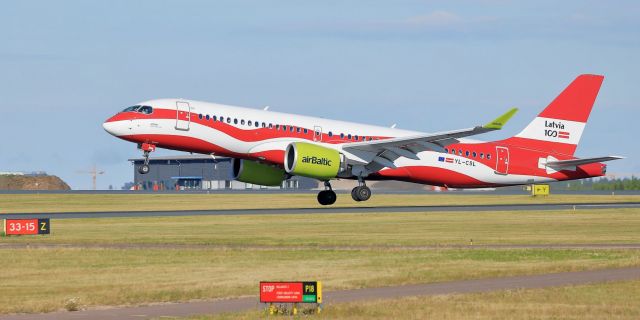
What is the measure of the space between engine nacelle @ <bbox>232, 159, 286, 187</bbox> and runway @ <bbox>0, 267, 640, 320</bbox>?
35.4m

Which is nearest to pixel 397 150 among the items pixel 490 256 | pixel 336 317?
pixel 490 256

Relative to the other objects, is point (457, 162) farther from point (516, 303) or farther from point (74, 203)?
point (516, 303)

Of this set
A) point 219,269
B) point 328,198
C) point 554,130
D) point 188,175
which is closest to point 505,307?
point 219,269

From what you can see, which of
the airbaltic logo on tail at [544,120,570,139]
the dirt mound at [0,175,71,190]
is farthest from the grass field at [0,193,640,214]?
the dirt mound at [0,175,71,190]

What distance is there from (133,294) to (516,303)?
865 centimetres

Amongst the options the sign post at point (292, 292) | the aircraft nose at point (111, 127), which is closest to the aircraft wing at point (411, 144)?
the aircraft nose at point (111, 127)

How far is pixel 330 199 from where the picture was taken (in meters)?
65.1

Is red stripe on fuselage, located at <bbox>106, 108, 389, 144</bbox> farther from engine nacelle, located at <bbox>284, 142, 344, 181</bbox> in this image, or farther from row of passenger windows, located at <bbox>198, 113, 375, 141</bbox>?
engine nacelle, located at <bbox>284, 142, 344, 181</bbox>

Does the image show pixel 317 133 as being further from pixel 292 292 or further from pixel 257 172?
pixel 292 292

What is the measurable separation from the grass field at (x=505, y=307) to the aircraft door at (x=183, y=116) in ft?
→ 114

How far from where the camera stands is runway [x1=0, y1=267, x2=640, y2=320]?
20781mm

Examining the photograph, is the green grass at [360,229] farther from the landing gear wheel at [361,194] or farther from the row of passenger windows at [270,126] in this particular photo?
the row of passenger windows at [270,126]

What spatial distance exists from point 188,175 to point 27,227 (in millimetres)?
118117

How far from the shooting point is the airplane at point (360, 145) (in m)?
56.7
